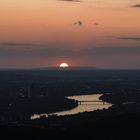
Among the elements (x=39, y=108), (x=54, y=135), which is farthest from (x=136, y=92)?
(x=54, y=135)

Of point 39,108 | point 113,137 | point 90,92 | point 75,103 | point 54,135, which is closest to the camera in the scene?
point 54,135

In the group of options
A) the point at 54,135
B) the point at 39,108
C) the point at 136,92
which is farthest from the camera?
the point at 136,92

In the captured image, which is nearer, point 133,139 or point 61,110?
point 133,139

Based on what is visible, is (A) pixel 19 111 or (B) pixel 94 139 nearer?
(B) pixel 94 139

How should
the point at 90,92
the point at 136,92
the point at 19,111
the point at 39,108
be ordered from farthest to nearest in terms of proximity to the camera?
the point at 90,92 < the point at 136,92 < the point at 39,108 < the point at 19,111

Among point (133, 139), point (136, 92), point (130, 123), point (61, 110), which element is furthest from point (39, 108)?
point (133, 139)

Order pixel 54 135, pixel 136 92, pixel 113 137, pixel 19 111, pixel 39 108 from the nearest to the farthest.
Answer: pixel 54 135, pixel 113 137, pixel 19 111, pixel 39 108, pixel 136 92

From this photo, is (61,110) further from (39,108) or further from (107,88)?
(107,88)

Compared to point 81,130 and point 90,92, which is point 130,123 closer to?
point 81,130

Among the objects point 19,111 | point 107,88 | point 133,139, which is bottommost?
point 133,139

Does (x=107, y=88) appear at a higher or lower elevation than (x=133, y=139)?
higher
